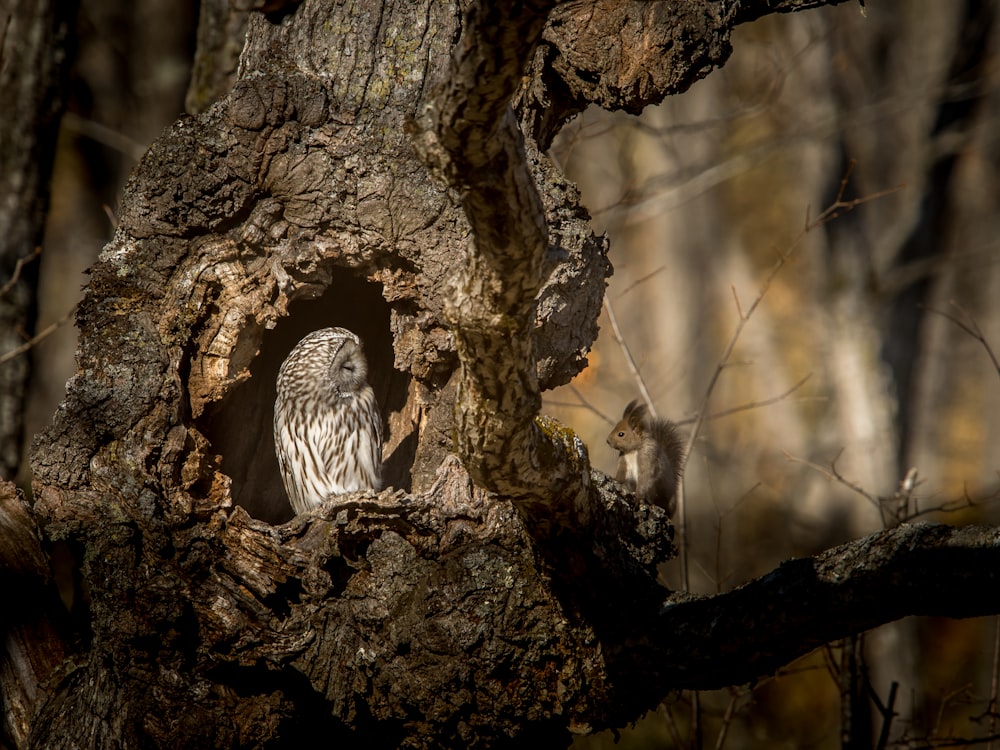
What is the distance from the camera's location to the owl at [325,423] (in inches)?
202

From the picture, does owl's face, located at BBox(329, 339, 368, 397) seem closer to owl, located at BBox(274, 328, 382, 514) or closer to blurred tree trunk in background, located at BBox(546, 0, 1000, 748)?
owl, located at BBox(274, 328, 382, 514)

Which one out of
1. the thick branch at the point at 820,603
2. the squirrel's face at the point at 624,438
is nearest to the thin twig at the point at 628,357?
the squirrel's face at the point at 624,438

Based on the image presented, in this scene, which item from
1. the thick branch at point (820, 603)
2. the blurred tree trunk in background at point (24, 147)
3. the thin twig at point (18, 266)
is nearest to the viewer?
the thick branch at point (820, 603)

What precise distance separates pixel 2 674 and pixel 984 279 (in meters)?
17.9

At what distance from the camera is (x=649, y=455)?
207 inches

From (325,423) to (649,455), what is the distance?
1714mm

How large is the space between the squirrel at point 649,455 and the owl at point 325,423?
1.34 meters

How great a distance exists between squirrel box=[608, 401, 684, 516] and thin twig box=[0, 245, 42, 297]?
3.31m

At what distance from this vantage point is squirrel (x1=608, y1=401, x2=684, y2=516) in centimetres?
507

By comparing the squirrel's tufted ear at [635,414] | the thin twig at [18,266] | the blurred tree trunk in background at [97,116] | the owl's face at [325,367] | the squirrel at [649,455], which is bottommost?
the thin twig at [18,266]

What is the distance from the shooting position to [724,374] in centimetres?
1869

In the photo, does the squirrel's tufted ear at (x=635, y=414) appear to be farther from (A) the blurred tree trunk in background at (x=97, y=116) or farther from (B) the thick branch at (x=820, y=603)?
(A) the blurred tree trunk in background at (x=97, y=116)

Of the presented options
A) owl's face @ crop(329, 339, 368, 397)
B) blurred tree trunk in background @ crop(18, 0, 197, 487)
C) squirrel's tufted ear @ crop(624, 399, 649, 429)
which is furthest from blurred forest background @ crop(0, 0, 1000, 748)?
owl's face @ crop(329, 339, 368, 397)

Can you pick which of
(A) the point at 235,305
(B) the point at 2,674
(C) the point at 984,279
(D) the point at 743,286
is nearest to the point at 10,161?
(A) the point at 235,305
